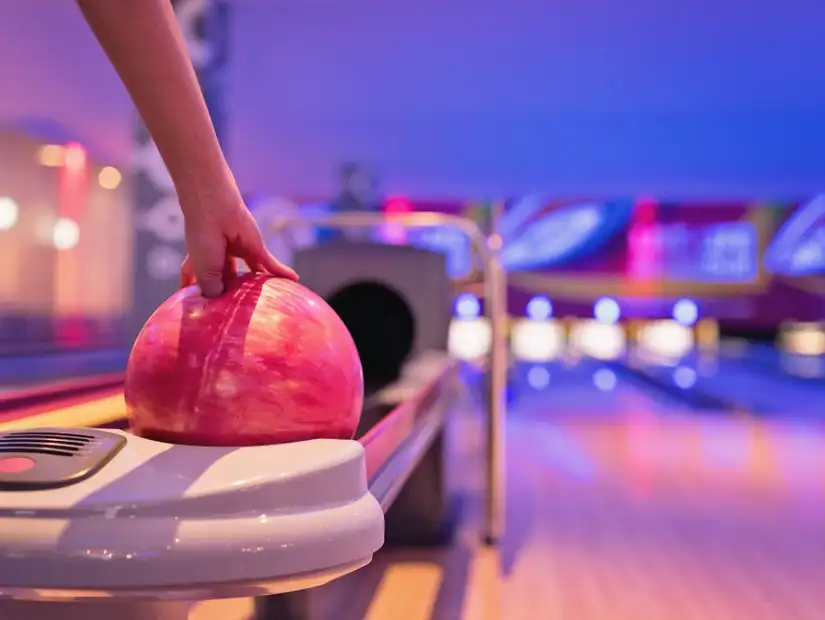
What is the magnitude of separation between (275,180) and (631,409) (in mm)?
5896

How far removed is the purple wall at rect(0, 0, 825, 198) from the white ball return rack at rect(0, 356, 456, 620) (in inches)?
151

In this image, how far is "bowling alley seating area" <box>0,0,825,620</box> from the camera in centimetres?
83

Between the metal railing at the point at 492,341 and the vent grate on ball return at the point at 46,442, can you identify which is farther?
the metal railing at the point at 492,341

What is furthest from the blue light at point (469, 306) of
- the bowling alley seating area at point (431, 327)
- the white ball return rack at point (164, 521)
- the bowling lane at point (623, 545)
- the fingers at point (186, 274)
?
the white ball return rack at point (164, 521)

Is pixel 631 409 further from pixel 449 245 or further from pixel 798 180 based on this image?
pixel 798 180

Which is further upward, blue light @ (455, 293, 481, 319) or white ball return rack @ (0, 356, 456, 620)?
white ball return rack @ (0, 356, 456, 620)

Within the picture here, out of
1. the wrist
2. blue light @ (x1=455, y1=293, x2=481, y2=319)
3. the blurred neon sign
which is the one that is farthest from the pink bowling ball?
the blurred neon sign

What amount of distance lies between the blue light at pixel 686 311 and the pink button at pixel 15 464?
10.1 metres

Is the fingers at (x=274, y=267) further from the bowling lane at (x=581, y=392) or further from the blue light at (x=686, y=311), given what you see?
the blue light at (x=686, y=311)

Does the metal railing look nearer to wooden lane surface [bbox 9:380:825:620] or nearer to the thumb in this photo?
wooden lane surface [bbox 9:380:825:620]

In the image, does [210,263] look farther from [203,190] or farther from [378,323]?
[378,323]

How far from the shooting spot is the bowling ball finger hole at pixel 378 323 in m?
3.28

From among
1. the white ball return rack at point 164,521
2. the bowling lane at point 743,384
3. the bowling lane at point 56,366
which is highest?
the white ball return rack at point 164,521

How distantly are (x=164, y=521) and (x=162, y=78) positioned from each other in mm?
419
